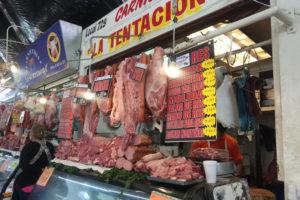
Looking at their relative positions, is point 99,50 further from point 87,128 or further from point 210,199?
point 210,199

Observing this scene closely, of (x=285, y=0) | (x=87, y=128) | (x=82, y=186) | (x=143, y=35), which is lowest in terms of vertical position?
(x=82, y=186)

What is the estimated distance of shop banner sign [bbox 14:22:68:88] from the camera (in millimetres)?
6213

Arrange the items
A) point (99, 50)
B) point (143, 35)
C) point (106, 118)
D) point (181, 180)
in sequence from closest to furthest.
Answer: point (181, 180) → point (143, 35) → point (106, 118) → point (99, 50)

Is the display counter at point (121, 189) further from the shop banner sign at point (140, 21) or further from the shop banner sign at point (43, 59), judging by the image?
the shop banner sign at point (43, 59)

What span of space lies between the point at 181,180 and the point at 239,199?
2.05ft

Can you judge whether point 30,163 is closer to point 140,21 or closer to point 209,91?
point 140,21

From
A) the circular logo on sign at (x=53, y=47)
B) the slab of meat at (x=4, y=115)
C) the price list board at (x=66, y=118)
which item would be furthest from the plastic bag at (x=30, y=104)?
the slab of meat at (x=4, y=115)

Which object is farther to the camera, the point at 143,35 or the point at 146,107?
the point at 143,35

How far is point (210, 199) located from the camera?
6.56 feet

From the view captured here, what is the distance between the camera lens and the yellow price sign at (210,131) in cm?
242

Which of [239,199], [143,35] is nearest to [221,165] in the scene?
[239,199]

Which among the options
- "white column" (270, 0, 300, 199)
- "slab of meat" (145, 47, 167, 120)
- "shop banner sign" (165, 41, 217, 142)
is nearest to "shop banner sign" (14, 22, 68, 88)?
"slab of meat" (145, 47, 167, 120)

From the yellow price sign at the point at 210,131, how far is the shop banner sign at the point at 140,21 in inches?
60.4

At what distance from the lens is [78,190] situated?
3.17m
